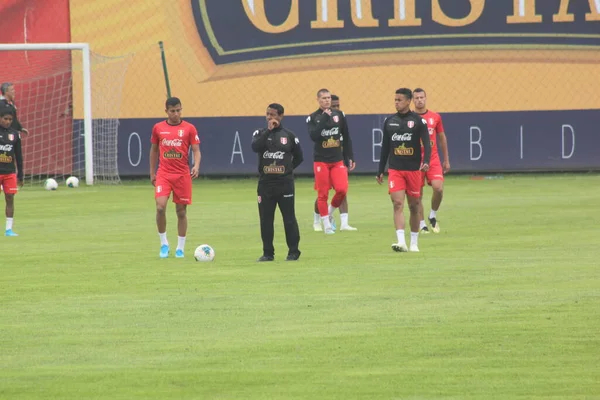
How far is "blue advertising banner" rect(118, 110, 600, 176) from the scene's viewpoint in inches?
1337

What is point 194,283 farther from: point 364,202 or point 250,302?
point 364,202

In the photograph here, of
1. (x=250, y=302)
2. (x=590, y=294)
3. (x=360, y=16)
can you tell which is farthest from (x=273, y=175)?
(x=360, y=16)

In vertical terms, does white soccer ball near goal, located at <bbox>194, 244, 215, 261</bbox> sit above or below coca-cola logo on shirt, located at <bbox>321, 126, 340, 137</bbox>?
below

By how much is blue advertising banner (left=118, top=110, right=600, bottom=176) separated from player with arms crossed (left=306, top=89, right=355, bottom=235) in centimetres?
1312

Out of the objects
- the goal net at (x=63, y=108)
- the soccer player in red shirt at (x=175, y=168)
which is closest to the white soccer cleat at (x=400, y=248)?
the soccer player in red shirt at (x=175, y=168)

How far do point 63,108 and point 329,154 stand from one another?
51.2 feet

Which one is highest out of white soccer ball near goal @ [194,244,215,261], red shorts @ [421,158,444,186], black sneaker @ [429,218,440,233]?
red shorts @ [421,158,444,186]

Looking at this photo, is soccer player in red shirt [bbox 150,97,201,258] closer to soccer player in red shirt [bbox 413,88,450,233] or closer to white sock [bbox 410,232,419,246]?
white sock [bbox 410,232,419,246]

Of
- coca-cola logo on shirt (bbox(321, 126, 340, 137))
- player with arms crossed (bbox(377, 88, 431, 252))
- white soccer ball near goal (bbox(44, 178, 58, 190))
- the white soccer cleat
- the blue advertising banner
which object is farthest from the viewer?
the blue advertising banner

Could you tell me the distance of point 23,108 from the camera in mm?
35031

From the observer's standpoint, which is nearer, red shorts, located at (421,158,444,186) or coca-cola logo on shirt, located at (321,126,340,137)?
red shorts, located at (421,158,444,186)

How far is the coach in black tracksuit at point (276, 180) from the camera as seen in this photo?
16.2 meters

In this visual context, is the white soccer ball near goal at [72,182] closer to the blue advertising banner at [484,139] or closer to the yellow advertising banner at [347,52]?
the blue advertising banner at [484,139]

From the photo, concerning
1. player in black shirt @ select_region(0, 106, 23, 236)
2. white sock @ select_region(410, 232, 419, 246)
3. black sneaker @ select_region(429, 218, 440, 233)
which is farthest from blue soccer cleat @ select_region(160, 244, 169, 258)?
player in black shirt @ select_region(0, 106, 23, 236)
